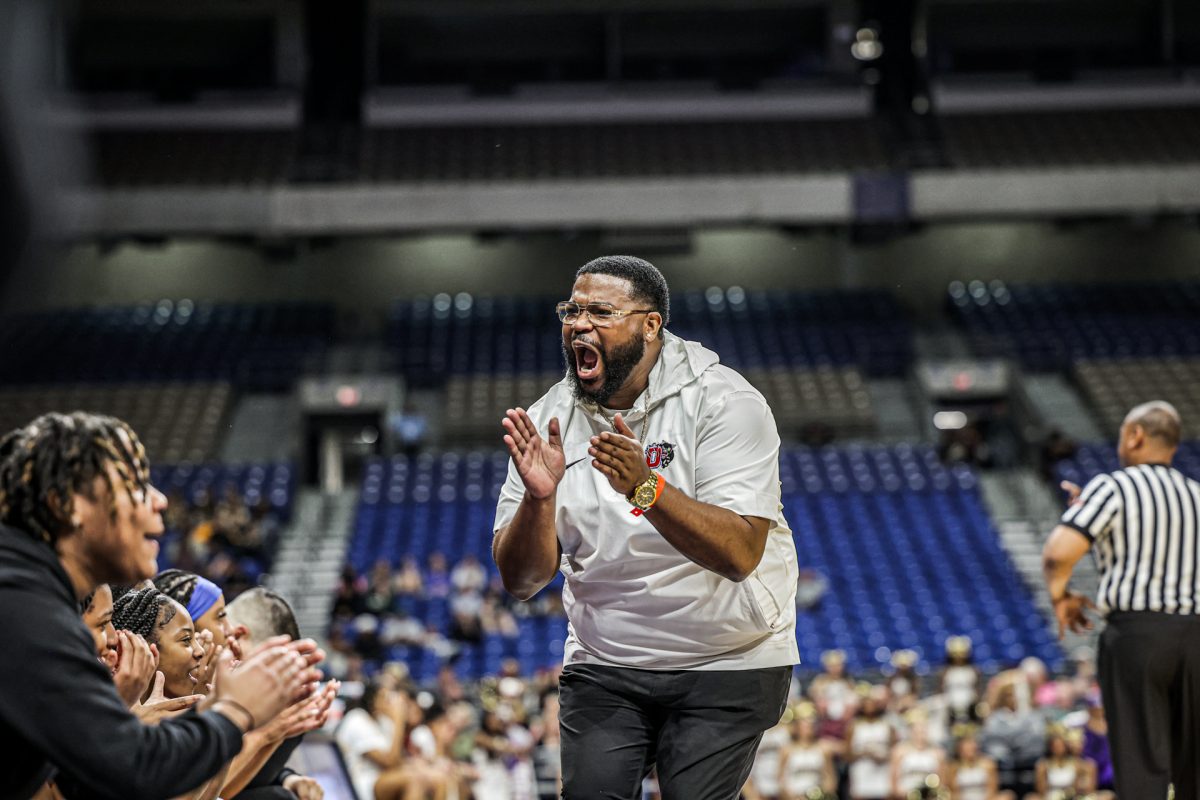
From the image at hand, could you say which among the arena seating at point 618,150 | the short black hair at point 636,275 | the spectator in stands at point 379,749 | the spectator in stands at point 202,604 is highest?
the short black hair at point 636,275

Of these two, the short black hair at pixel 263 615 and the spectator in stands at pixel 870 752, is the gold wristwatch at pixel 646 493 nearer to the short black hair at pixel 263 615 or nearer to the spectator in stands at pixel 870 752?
the short black hair at pixel 263 615

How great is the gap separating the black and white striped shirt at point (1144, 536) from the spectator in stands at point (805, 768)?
194 inches

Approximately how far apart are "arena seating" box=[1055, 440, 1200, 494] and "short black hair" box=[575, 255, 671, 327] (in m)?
13.9

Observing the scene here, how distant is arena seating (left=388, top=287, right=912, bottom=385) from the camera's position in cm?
2048

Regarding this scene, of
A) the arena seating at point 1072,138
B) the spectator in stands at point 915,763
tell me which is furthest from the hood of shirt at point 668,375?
the arena seating at point 1072,138

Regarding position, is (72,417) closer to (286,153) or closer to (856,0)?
(286,153)

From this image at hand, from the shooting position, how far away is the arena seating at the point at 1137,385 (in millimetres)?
18484

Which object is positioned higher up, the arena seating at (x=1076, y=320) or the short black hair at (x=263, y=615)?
the short black hair at (x=263, y=615)

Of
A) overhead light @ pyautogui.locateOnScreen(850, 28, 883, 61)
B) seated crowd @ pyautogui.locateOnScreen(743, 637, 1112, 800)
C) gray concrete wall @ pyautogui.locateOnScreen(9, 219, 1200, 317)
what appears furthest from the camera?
gray concrete wall @ pyautogui.locateOnScreen(9, 219, 1200, 317)

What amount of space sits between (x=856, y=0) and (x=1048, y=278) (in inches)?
225

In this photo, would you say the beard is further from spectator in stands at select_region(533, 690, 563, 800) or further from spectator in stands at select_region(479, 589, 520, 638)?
spectator in stands at select_region(479, 589, 520, 638)

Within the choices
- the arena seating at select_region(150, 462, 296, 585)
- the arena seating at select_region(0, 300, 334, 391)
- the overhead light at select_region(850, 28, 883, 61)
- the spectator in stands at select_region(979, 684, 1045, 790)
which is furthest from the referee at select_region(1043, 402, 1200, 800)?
the overhead light at select_region(850, 28, 883, 61)

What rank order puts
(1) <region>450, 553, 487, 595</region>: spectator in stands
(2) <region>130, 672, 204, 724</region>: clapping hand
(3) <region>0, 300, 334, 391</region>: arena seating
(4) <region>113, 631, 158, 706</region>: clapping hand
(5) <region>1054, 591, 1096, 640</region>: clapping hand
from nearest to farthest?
1. (4) <region>113, 631, 158, 706</region>: clapping hand
2. (2) <region>130, 672, 204, 724</region>: clapping hand
3. (5) <region>1054, 591, 1096, 640</region>: clapping hand
4. (1) <region>450, 553, 487, 595</region>: spectator in stands
5. (3) <region>0, 300, 334, 391</region>: arena seating

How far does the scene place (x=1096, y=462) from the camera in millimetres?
16719
